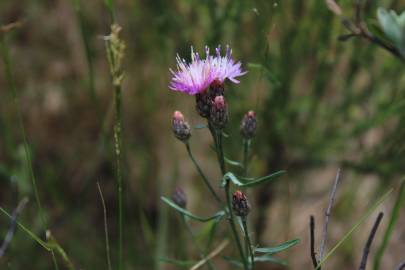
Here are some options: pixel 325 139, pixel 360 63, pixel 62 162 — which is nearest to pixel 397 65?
pixel 360 63

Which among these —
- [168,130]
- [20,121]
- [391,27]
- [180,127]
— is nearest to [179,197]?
[180,127]

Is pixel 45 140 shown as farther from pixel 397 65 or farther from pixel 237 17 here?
pixel 397 65

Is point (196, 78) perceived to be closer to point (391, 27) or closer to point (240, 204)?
point (240, 204)

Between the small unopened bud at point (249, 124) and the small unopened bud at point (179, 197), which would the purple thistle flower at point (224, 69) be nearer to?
the small unopened bud at point (249, 124)

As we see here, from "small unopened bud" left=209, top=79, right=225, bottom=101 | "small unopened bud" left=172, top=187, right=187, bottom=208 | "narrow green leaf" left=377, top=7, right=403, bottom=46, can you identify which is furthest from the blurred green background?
"narrow green leaf" left=377, top=7, right=403, bottom=46

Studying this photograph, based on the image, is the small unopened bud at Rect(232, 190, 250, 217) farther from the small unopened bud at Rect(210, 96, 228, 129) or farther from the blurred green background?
the blurred green background

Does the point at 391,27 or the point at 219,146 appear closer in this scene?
the point at 391,27
